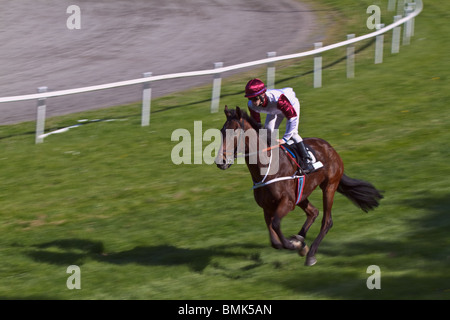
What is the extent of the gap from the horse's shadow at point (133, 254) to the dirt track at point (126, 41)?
7.49 metres

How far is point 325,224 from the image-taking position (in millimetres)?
10062

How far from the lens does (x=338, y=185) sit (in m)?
10.6

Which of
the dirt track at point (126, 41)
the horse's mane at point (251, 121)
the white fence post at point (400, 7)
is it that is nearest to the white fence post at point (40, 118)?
the dirt track at point (126, 41)

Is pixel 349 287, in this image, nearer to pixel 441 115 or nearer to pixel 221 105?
pixel 441 115

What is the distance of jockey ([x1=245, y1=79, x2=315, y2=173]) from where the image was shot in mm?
9180

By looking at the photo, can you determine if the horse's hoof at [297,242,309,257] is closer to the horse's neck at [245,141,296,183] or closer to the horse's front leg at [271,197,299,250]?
the horse's front leg at [271,197,299,250]

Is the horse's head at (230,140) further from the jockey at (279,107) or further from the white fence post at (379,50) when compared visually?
the white fence post at (379,50)

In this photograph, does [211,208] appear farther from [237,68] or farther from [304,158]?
[237,68]

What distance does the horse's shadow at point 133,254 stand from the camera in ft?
33.0

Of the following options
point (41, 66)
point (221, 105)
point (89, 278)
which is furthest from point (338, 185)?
point (41, 66)

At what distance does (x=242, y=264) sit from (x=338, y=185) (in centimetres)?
189

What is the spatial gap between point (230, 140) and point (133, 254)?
2654mm

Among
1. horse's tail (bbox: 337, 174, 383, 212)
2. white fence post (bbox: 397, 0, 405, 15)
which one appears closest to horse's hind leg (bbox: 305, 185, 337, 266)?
horse's tail (bbox: 337, 174, 383, 212)

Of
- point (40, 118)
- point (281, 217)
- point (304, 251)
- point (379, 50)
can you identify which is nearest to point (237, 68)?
point (40, 118)
